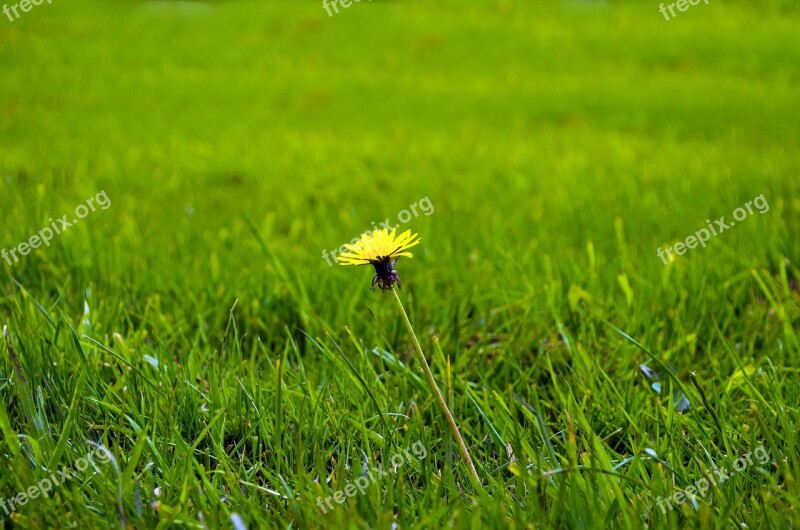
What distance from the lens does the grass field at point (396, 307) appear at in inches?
55.2

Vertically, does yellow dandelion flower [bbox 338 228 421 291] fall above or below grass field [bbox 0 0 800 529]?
above

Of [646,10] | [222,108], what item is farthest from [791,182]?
[646,10]

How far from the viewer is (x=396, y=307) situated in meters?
2.45

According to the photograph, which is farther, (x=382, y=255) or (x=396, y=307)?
(x=396, y=307)

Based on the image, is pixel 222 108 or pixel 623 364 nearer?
pixel 623 364

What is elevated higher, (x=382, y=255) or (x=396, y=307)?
(x=382, y=255)

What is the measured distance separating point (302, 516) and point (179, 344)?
1.12 metres

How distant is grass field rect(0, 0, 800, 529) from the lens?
1.40 meters

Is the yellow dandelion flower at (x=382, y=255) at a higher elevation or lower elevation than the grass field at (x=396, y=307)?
higher

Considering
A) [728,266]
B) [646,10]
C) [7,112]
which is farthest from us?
[646,10]

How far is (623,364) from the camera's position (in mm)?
2074

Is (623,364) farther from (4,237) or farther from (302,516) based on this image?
(4,237)

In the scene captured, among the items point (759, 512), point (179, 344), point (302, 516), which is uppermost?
point (179, 344)

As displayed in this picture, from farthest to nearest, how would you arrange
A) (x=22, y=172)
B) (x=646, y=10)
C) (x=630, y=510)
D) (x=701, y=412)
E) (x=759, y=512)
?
(x=646, y=10), (x=22, y=172), (x=701, y=412), (x=759, y=512), (x=630, y=510)
